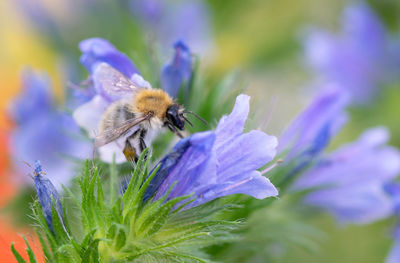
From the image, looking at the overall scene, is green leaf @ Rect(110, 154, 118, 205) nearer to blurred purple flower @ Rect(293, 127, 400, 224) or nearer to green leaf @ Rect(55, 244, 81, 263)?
green leaf @ Rect(55, 244, 81, 263)

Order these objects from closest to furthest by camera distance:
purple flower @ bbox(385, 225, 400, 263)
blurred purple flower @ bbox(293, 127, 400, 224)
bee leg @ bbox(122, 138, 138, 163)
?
1. bee leg @ bbox(122, 138, 138, 163)
2. blurred purple flower @ bbox(293, 127, 400, 224)
3. purple flower @ bbox(385, 225, 400, 263)

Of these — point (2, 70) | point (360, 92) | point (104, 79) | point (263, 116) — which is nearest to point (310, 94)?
point (360, 92)

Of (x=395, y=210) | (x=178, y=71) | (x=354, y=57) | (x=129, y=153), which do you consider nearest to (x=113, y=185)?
(x=129, y=153)

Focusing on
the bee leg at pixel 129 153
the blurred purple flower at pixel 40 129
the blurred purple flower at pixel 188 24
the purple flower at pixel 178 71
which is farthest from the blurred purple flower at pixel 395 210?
the blurred purple flower at pixel 188 24

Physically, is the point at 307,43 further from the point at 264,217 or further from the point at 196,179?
the point at 196,179

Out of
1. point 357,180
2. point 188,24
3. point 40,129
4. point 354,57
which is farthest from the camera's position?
point 188,24

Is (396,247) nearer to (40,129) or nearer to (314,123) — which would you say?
(314,123)

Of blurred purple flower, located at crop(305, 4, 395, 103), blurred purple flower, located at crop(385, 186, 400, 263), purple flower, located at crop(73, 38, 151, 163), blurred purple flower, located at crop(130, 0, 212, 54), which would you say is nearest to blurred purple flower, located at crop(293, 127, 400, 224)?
blurred purple flower, located at crop(385, 186, 400, 263)

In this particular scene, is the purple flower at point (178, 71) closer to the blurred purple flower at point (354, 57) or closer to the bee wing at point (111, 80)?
the bee wing at point (111, 80)
